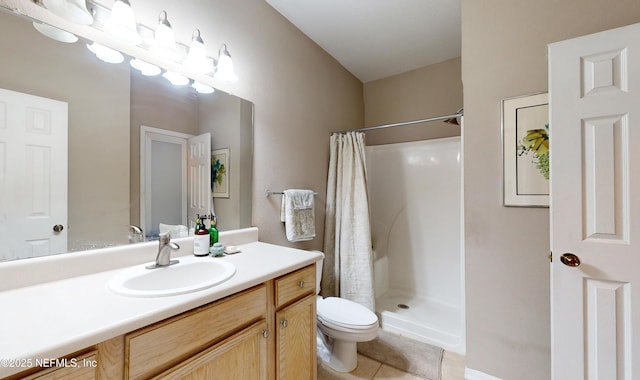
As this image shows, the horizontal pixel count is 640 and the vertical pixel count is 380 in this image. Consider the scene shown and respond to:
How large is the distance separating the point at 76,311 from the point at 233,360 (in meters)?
0.51

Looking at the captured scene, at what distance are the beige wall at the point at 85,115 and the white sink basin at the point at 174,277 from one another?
0.26 metres

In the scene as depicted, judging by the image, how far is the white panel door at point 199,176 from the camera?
1.41 metres

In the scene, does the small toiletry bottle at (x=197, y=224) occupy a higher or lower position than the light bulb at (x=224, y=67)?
lower

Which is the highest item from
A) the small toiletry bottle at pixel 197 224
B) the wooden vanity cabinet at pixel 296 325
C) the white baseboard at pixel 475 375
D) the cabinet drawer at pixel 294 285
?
the small toiletry bottle at pixel 197 224

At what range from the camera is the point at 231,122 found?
5.19 feet

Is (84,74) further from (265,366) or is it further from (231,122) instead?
(265,366)

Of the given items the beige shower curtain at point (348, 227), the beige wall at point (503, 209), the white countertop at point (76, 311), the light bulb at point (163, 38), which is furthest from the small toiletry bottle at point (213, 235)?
the beige wall at point (503, 209)

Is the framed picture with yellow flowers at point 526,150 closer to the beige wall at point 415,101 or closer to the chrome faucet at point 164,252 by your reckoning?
the beige wall at point 415,101

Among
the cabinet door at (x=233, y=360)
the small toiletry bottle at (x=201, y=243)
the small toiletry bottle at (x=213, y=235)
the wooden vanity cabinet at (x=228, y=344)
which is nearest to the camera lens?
the wooden vanity cabinet at (x=228, y=344)

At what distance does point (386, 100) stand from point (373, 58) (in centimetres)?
53

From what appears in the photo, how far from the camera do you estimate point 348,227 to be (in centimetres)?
226

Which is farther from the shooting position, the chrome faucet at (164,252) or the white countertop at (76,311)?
the chrome faucet at (164,252)

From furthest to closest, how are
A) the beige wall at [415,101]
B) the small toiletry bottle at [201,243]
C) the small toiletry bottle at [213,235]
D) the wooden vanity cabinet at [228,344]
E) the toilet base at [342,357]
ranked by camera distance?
the beige wall at [415,101], the toilet base at [342,357], the small toiletry bottle at [213,235], the small toiletry bottle at [201,243], the wooden vanity cabinet at [228,344]

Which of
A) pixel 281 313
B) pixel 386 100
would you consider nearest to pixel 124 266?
pixel 281 313
